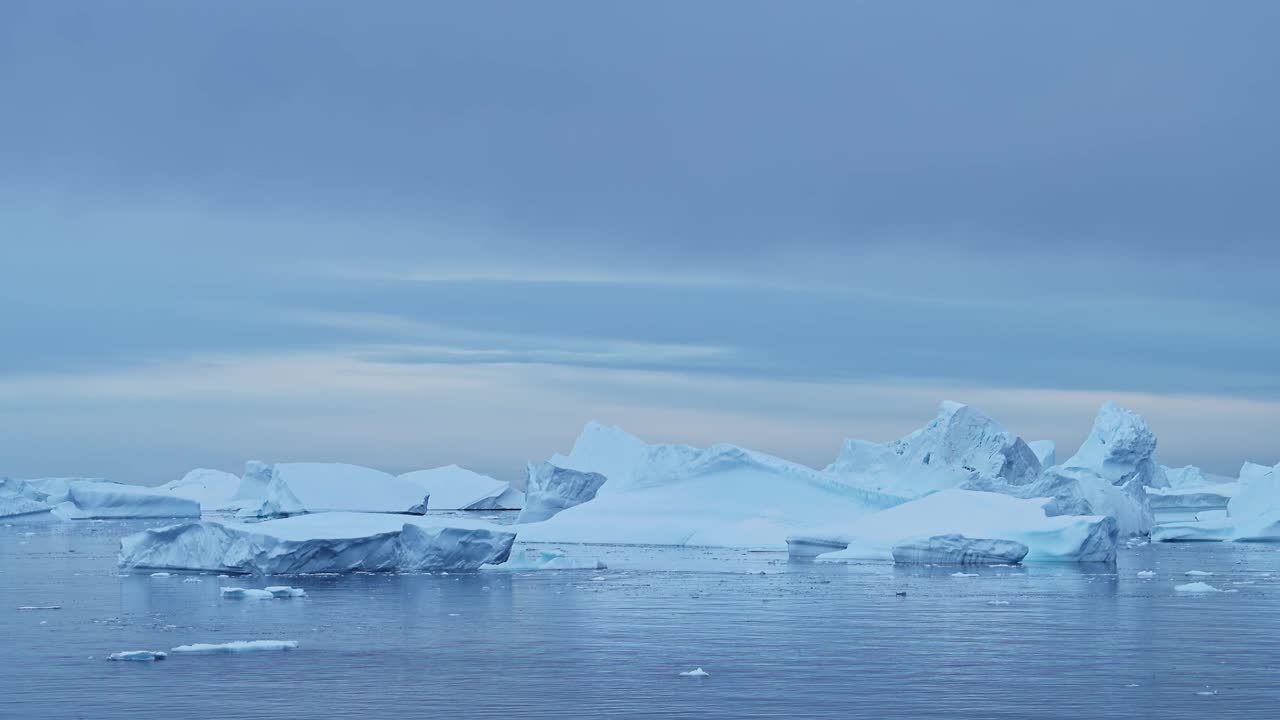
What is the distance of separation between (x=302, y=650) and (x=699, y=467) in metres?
24.3

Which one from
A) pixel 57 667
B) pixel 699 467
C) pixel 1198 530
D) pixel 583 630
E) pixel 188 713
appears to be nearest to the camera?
pixel 188 713

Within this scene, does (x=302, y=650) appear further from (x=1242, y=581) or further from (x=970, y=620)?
(x=1242, y=581)

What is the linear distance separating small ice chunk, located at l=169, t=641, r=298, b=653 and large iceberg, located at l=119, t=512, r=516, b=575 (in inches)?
337

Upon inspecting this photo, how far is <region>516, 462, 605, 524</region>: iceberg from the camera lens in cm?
4500

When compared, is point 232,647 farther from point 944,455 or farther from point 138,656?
point 944,455

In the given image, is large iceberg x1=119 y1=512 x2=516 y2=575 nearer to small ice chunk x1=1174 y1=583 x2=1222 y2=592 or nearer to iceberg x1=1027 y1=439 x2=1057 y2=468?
small ice chunk x1=1174 y1=583 x2=1222 y2=592

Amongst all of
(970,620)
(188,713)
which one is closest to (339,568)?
(970,620)

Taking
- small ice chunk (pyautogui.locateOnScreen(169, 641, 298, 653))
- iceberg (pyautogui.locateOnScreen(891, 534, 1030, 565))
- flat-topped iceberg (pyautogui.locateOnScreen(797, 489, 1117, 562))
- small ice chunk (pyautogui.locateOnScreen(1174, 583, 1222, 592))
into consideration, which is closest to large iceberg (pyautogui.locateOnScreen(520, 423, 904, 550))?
flat-topped iceberg (pyautogui.locateOnScreen(797, 489, 1117, 562))

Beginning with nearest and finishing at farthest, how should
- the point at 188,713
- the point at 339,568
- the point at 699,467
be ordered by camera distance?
the point at 188,713
the point at 339,568
the point at 699,467

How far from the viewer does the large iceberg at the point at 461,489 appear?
71.9 m

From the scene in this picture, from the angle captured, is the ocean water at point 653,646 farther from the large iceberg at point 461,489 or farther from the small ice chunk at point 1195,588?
the large iceberg at point 461,489

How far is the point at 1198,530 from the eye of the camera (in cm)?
4238

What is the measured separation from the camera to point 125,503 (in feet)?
197

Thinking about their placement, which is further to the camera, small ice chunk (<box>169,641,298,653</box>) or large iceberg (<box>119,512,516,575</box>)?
large iceberg (<box>119,512,516,575</box>)
